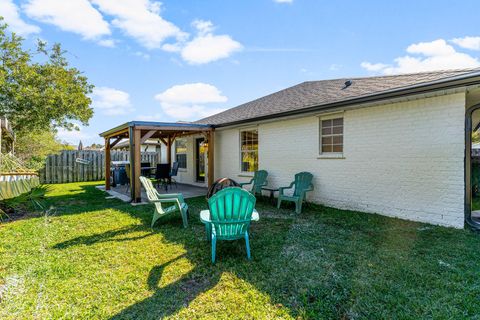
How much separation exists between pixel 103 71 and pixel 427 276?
13.0 metres

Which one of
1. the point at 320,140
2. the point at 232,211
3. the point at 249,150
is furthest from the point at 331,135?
the point at 232,211

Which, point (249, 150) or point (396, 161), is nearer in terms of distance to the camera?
point (396, 161)

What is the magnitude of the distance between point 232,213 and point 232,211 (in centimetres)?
3

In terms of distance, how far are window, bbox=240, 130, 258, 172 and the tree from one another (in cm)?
841

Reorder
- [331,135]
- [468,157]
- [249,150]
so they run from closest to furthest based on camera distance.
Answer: [468,157] → [331,135] → [249,150]

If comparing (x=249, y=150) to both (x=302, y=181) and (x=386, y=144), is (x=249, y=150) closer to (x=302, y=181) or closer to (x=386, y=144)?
(x=302, y=181)

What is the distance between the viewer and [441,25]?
314 inches

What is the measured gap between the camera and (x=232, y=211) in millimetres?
3701

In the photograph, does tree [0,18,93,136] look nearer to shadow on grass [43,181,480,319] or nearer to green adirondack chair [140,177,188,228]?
green adirondack chair [140,177,188,228]

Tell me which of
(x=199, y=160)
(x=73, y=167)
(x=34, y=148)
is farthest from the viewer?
(x=73, y=167)

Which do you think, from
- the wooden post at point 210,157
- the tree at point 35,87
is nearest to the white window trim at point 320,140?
the wooden post at point 210,157

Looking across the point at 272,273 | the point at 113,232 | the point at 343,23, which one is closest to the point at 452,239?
the point at 272,273

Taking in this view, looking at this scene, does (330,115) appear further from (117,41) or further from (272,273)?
(117,41)

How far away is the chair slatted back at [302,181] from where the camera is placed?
7018 mm
